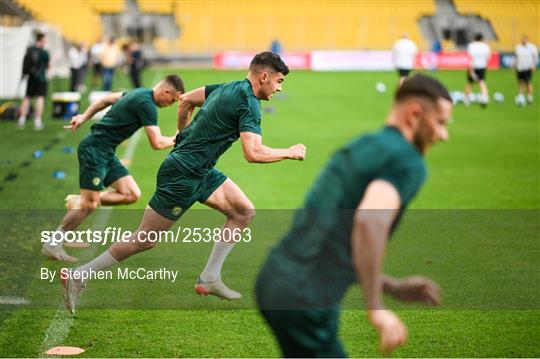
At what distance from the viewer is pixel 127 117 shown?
10.0 meters

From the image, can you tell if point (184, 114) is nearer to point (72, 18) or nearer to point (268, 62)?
point (268, 62)

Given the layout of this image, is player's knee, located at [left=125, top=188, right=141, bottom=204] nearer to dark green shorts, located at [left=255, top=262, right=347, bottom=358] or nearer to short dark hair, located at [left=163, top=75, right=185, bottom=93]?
short dark hair, located at [left=163, top=75, right=185, bottom=93]

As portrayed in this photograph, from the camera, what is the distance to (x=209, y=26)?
61594 mm

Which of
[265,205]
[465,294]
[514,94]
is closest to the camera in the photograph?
[465,294]

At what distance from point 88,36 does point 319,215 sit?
184ft

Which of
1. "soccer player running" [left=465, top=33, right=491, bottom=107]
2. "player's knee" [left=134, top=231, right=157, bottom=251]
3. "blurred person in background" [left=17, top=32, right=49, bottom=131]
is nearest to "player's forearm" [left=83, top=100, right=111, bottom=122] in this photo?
"player's knee" [left=134, top=231, right=157, bottom=251]

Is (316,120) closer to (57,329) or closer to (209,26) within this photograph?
(57,329)

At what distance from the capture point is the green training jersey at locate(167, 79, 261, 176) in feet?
25.2

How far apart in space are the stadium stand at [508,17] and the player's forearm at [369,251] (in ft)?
191

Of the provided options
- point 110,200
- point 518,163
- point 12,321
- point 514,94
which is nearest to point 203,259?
point 110,200

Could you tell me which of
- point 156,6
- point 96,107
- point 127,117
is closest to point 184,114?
point 127,117

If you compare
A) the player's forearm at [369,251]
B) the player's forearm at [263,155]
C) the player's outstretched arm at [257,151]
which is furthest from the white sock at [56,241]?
the player's forearm at [369,251]

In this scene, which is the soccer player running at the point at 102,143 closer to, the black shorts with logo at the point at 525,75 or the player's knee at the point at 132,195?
the player's knee at the point at 132,195

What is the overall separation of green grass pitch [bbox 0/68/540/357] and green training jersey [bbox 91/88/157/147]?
4.41 ft
